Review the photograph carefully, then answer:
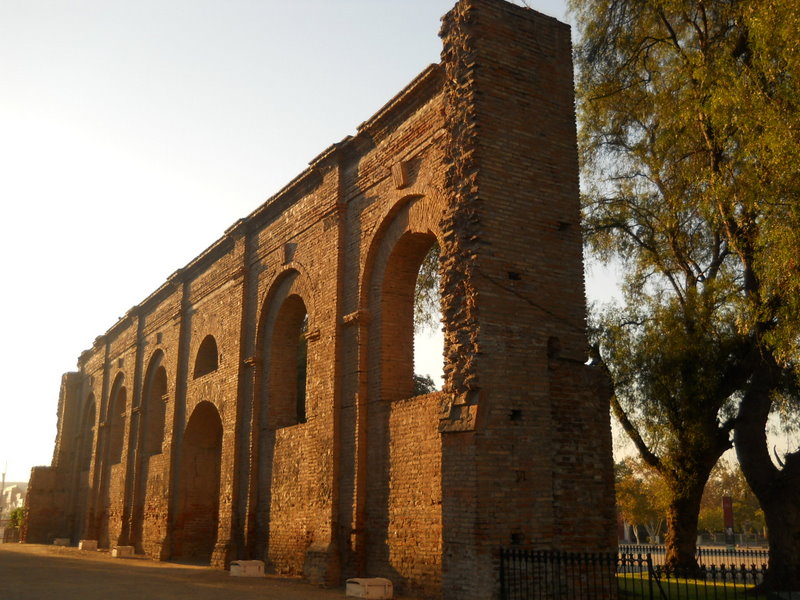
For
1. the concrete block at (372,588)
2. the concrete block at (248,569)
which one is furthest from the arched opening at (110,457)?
the concrete block at (372,588)

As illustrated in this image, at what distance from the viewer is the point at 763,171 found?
421 inches

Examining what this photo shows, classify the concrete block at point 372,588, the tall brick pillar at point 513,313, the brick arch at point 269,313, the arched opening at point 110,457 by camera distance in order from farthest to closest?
the arched opening at point 110,457 → the brick arch at point 269,313 → the concrete block at point 372,588 → the tall brick pillar at point 513,313

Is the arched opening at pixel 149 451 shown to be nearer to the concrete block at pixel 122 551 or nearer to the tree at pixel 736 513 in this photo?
the concrete block at pixel 122 551

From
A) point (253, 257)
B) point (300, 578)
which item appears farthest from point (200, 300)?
point (300, 578)

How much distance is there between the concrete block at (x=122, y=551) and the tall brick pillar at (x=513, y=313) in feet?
51.2

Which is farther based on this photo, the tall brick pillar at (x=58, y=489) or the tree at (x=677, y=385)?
the tall brick pillar at (x=58, y=489)

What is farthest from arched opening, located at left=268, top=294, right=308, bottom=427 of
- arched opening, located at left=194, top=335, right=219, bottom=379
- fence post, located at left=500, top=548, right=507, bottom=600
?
fence post, located at left=500, top=548, right=507, bottom=600

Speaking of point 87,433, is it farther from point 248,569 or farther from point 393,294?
point 393,294

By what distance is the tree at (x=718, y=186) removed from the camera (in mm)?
10484

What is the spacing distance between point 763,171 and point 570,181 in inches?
106

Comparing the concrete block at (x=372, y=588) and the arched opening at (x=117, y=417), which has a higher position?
the arched opening at (x=117, y=417)

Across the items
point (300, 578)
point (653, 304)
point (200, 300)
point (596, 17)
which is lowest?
point (300, 578)

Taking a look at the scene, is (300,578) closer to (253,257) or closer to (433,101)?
(253,257)

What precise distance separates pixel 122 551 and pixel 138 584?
9975 mm
